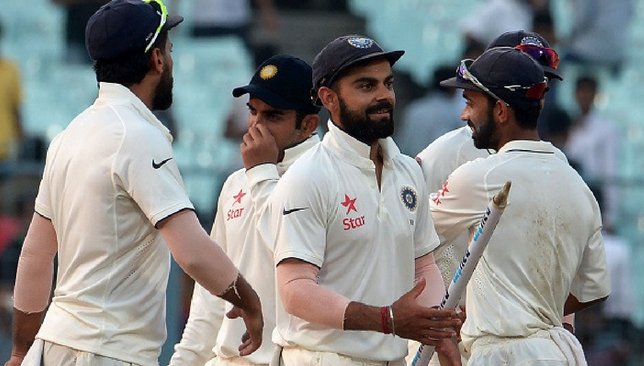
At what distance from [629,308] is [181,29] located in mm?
4922

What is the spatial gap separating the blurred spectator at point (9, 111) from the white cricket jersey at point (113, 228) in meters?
6.85

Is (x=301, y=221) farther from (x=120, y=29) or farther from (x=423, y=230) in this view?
(x=120, y=29)

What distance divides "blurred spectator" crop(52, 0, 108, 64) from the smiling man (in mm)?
8387

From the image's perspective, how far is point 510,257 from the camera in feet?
22.3

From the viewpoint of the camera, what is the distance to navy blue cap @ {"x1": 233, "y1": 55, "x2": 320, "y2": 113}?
736 cm

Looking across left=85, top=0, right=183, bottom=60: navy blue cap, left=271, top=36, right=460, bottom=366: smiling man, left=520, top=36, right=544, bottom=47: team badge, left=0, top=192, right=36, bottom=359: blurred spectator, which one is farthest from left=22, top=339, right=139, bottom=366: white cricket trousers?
left=0, top=192, right=36, bottom=359: blurred spectator

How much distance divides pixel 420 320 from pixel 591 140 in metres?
8.10

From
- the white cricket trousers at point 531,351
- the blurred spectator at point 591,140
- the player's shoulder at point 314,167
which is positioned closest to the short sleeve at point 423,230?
the player's shoulder at point 314,167

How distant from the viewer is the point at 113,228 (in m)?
6.15

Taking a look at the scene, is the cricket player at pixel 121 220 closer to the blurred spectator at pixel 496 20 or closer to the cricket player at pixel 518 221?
the cricket player at pixel 518 221

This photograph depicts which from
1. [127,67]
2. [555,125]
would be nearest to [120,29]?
[127,67]

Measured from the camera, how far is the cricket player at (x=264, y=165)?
7188 mm

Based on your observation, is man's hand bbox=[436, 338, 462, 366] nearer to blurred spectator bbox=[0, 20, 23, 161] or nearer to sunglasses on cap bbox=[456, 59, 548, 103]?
sunglasses on cap bbox=[456, 59, 548, 103]

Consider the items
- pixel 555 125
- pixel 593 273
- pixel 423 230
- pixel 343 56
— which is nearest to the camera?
pixel 343 56
